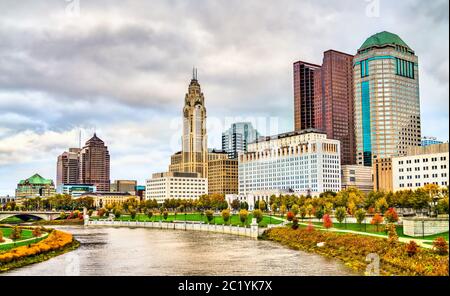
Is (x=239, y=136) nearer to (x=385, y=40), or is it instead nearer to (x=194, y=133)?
(x=194, y=133)

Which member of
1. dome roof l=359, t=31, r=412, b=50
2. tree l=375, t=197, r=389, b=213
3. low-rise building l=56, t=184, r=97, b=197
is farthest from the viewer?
low-rise building l=56, t=184, r=97, b=197

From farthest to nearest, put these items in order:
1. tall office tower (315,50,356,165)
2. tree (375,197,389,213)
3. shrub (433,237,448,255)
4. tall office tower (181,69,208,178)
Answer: tall office tower (181,69,208,178) → tall office tower (315,50,356,165) → tree (375,197,389,213) → shrub (433,237,448,255)

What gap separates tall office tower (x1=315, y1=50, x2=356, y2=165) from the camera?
104750mm

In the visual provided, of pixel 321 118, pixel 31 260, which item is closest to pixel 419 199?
pixel 31 260

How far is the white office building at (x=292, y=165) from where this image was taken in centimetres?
7906

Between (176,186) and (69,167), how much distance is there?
80.5 feet

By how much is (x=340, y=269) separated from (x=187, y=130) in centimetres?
9434

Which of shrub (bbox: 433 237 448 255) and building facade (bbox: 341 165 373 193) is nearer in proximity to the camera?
shrub (bbox: 433 237 448 255)

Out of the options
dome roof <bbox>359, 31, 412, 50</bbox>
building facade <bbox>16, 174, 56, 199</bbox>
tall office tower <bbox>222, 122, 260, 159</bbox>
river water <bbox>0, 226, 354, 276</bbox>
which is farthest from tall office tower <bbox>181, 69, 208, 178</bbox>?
river water <bbox>0, 226, 354, 276</bbox>

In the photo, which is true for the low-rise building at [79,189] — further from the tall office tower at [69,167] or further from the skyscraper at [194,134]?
the skyscraper at [194,134]

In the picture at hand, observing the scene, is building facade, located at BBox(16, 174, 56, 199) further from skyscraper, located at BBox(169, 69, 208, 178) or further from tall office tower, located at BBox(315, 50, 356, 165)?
tall office tower, located at BBox(315, 50, 356, 165)

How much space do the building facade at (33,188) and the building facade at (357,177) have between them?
164 feet

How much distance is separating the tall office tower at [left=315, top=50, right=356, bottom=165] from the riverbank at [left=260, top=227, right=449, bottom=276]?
71838 millimetres
